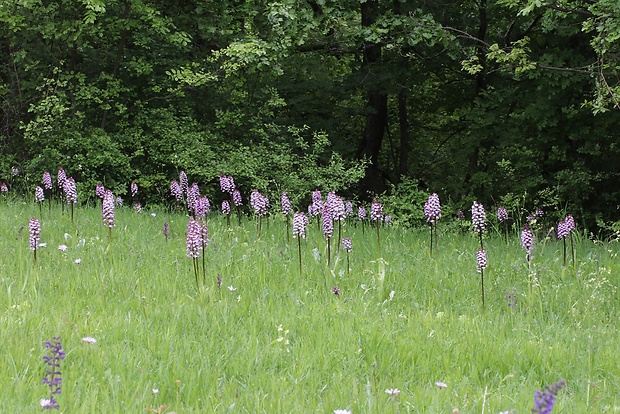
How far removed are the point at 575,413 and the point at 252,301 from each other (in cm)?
222

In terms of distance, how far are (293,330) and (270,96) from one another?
9869 millimetres

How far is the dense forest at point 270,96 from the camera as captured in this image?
1100cm

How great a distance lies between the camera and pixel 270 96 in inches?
522

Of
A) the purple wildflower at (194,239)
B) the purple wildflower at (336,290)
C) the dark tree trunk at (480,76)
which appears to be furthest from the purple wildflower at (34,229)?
the dark tree trunk at (480,76)

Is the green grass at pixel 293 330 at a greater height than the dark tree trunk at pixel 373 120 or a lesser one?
lesser

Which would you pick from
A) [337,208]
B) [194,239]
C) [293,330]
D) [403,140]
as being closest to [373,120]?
[403,140]

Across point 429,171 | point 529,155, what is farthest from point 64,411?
point 429,171

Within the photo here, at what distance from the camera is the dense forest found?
11000 mm

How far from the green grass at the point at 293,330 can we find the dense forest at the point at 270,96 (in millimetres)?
5008

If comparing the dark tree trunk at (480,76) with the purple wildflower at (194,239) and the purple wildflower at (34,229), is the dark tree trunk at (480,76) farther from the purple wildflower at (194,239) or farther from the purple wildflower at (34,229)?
the purple wildflower at (34,229)

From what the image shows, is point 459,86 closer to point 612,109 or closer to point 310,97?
point 310,97

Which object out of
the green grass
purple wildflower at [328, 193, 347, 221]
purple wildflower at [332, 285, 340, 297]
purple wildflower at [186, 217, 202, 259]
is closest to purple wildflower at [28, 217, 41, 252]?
the green grass

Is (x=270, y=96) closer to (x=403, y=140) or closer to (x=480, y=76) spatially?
(x=480, y=76)

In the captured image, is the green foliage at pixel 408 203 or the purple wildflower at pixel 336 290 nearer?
the purple wildflower at pixel 336 290
